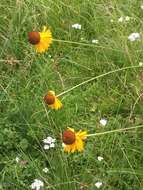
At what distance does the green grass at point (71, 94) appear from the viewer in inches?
79.4

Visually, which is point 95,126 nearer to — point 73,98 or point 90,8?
point 73,98

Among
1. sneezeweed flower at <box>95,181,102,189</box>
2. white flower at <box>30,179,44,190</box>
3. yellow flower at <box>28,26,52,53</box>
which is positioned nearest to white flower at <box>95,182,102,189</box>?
sneezeweed flower at <box>95,181,102,189</box>

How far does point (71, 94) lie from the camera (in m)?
2.41

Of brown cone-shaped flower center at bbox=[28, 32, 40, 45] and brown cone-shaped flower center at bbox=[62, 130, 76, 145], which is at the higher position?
brown cone-shaped flower center at bbox=[28, 32, 40, 45]

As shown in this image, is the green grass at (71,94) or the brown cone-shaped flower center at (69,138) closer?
the brown cone-shaped flower center at (69,138)

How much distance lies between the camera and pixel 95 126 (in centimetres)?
223

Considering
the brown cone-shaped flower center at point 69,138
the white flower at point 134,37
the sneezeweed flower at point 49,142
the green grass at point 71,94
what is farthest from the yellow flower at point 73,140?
the white flower at point 134,37

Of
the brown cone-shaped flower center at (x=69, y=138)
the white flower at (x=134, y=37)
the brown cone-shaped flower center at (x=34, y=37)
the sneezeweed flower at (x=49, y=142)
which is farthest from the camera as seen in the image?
the white flower at (x=134, y=37)

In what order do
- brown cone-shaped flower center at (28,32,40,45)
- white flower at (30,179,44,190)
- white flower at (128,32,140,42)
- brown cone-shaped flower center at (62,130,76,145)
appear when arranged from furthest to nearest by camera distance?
white flower at (128,32,140,42), white flower at (30,179,44,190), brown cone-shaped flower center at (28,32,40,45), brown cone-shaped flower center at (62,130,76,145)

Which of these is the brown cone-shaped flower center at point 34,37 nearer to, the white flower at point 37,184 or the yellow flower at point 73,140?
the yellow flower at point 73,140

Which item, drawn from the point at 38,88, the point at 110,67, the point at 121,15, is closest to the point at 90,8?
the point at 121,15

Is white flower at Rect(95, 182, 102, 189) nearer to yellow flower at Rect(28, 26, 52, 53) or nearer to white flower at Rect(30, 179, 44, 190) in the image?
white flower at Rect(30, 179, 44, 190)

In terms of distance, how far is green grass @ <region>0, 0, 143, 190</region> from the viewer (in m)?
2.02

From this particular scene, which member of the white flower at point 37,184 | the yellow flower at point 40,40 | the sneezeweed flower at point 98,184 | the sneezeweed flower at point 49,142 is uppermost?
the yellow flower at point 40,40
